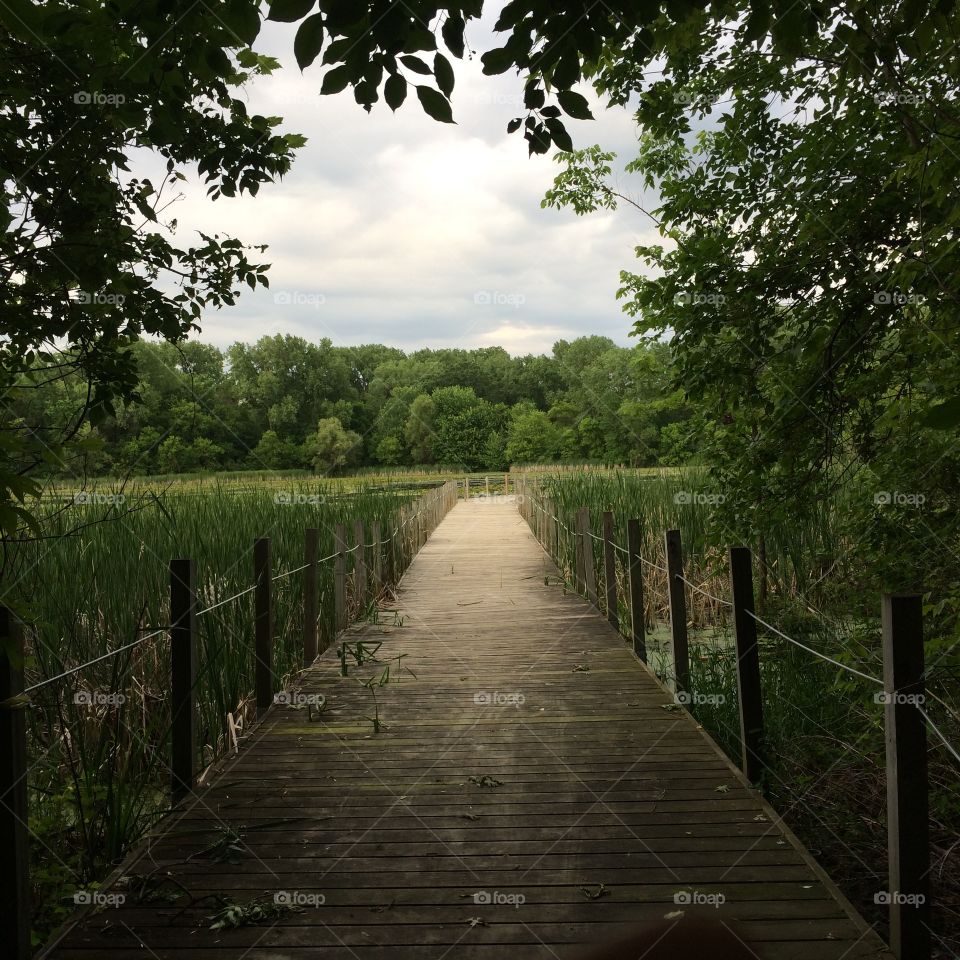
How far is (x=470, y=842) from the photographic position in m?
3.02

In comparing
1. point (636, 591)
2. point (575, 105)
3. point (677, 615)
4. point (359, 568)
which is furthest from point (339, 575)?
point (575, 105)

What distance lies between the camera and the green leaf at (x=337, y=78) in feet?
6.82

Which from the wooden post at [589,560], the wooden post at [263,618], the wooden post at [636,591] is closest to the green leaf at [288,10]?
the wooden post at [263,618]

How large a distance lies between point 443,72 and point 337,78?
295mm

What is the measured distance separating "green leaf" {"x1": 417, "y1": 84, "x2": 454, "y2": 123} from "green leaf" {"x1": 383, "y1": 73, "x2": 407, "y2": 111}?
0.06 m

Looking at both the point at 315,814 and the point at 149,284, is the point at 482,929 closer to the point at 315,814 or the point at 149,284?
the point at 315,814

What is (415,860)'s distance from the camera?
288cm

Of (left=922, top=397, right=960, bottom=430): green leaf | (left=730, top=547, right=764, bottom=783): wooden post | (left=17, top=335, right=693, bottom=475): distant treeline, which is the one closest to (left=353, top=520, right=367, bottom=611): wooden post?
(left=730, top=547, right=764, bottom=783): wooden post

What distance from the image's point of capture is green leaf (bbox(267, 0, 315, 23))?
1.94 metres

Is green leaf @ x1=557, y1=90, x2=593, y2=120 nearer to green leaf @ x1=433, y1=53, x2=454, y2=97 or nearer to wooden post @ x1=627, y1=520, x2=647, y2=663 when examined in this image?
green leaf @ x1=433, y1=53, x2=454, y2=97

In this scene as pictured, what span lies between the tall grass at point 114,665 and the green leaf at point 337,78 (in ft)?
5.23

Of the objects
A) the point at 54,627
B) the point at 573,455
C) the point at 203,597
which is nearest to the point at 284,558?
the point at 203,597

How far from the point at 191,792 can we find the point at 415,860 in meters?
1.24

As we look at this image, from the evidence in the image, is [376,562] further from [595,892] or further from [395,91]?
[395,91]
